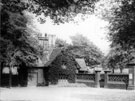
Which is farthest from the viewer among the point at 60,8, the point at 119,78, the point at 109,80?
the point at 109,80

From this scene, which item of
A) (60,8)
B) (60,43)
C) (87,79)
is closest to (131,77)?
(87,79)

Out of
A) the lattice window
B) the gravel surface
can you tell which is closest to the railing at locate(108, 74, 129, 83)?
the lattice window

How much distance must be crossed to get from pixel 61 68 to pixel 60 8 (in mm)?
31896

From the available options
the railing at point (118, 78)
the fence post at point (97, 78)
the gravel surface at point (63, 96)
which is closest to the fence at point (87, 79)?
the fence post at point (97, 78)

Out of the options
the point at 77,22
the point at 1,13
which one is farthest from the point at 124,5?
the point at 1,13

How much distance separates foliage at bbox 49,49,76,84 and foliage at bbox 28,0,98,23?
29677 mm

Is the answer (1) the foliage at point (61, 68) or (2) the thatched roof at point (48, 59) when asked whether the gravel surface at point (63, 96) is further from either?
(2) the thatched roof at point (48, 59)

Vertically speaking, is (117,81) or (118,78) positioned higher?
(118,78)

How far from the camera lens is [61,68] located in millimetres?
44156

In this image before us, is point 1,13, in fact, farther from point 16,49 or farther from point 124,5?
point 16,49

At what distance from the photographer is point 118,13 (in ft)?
64.8

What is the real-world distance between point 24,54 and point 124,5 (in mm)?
19835

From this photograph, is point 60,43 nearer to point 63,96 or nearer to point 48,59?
point 48,59

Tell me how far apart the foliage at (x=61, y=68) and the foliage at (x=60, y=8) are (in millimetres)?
29677
